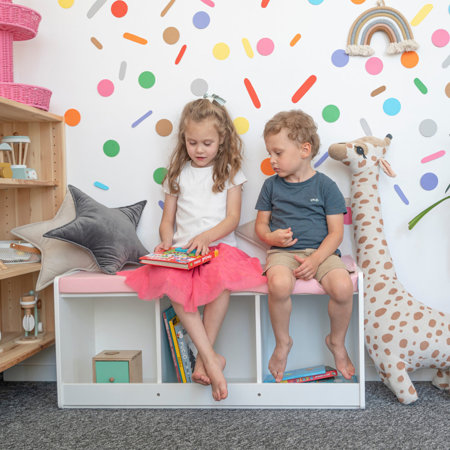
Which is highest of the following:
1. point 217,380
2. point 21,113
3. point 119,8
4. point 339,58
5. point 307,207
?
point 119,8

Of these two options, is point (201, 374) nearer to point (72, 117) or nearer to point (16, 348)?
point (16, 348)

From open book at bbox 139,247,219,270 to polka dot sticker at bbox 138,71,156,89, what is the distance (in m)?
0.70

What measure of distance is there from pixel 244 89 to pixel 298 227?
0.58 metres

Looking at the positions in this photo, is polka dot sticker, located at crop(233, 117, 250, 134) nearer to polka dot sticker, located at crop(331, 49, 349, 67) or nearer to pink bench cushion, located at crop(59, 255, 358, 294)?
polka dot sticker, located at crop(331, 49, 349, 67)

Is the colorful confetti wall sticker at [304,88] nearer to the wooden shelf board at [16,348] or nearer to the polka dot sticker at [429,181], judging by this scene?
the polka dot sticker at [429,181]

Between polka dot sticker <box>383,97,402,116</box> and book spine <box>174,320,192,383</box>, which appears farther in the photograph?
polka dot sticker <box>383,97,402,116</box>

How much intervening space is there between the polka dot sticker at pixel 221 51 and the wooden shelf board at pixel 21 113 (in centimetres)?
66

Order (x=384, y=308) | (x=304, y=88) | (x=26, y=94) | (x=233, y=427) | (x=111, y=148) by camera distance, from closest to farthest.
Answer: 1. (x=233, y=427)
2. (x=384, y=308)
3. (x=26, y=94)
4. (x=304, y=88)
5. (x=111, y=148)

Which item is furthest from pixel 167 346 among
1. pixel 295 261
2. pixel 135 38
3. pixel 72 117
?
pixel 135 38

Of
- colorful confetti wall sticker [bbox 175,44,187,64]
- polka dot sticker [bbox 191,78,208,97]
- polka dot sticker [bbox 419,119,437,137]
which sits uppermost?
colorful confetti wall sticker [bbox 175,44,187,64]

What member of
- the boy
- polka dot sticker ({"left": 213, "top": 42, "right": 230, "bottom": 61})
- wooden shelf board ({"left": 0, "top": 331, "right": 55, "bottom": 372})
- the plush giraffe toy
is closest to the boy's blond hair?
the boy

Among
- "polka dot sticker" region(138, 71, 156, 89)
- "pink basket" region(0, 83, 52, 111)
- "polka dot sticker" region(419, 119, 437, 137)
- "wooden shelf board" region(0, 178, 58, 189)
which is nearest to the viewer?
"wooden shelf board" region(0, 178, 58, 189)

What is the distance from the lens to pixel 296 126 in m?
1.81

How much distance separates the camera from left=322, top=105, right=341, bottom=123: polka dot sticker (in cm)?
198
